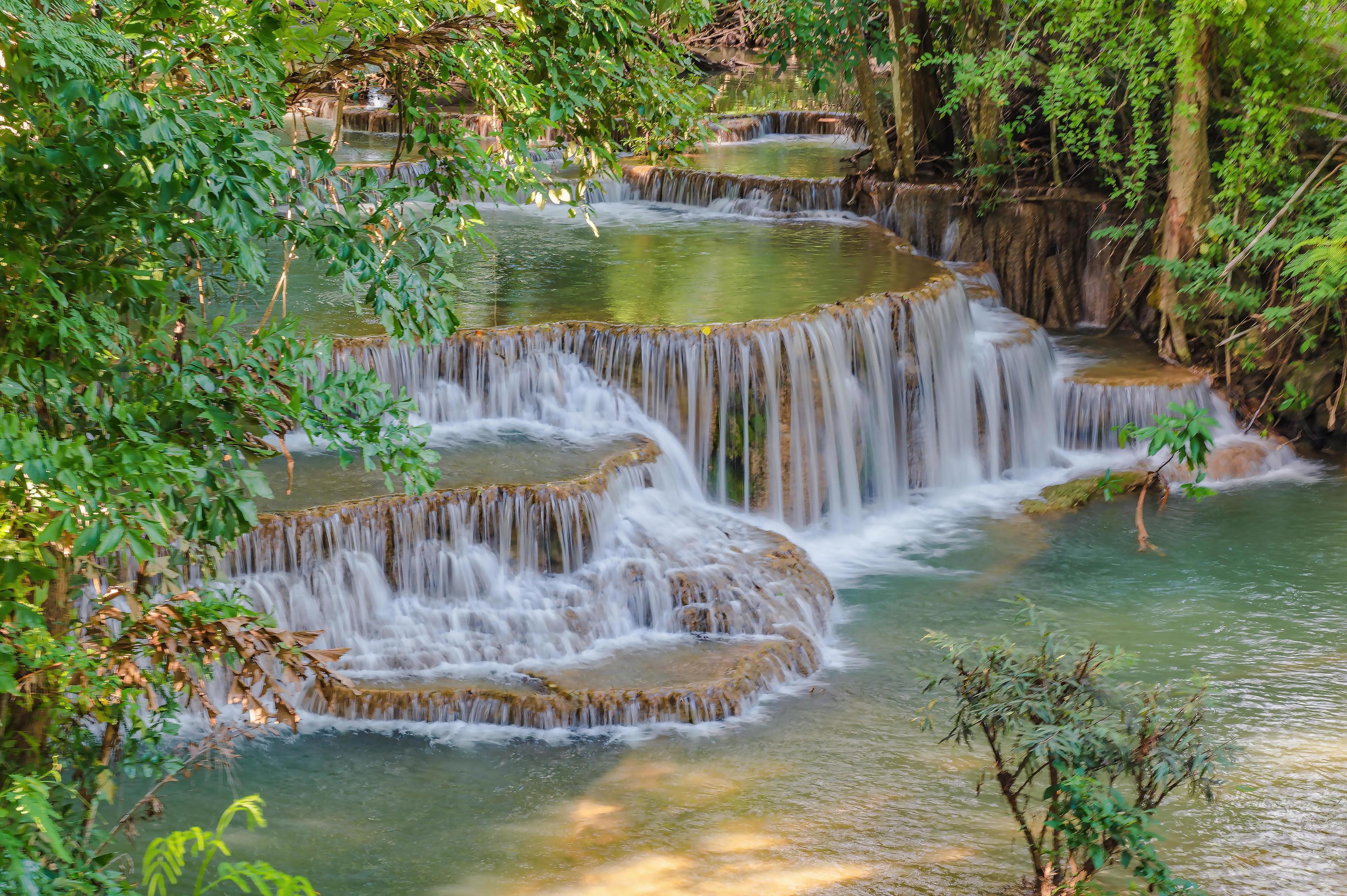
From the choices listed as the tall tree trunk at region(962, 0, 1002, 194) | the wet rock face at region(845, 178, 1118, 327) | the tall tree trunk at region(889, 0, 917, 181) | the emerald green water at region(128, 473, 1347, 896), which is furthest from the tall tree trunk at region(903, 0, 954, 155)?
the emerald green water at region(128, 473, 1347, 896)

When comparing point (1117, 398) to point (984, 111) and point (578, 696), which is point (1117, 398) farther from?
point (578, 696)

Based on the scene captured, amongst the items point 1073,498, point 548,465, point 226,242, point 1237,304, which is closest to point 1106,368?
point 1237,304

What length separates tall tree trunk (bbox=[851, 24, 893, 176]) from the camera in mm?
15094

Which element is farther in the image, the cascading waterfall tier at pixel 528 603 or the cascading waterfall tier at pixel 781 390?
the cascading waterfall tier at pixel 781 390

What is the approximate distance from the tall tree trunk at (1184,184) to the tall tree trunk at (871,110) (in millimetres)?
3763

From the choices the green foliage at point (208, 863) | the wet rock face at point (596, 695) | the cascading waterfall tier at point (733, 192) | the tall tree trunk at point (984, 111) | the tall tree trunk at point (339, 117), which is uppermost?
the tall tree trunk at point (984, 111)

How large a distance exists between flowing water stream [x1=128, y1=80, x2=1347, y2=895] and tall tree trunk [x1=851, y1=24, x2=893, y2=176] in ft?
8.44

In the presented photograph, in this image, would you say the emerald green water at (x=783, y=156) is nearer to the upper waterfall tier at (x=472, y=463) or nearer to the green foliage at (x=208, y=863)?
the upper waterfall tier at (x=472, y=463)

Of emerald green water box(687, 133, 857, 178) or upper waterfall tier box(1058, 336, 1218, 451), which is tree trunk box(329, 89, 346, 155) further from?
emerald green water box(687, 133, 857, 178)

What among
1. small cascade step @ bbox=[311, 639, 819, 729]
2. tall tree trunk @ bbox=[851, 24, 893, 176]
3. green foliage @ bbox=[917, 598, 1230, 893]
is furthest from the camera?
tall tree trunk @ bbox=[851, 24, 893, 176]

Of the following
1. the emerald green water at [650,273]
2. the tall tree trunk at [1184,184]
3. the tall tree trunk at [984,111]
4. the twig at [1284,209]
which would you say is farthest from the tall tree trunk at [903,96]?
the twig at [1284,209]

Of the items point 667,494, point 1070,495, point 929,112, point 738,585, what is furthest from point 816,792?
point 929,112

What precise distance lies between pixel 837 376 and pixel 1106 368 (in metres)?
3.39

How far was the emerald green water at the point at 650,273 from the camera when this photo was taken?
38.3 feet
